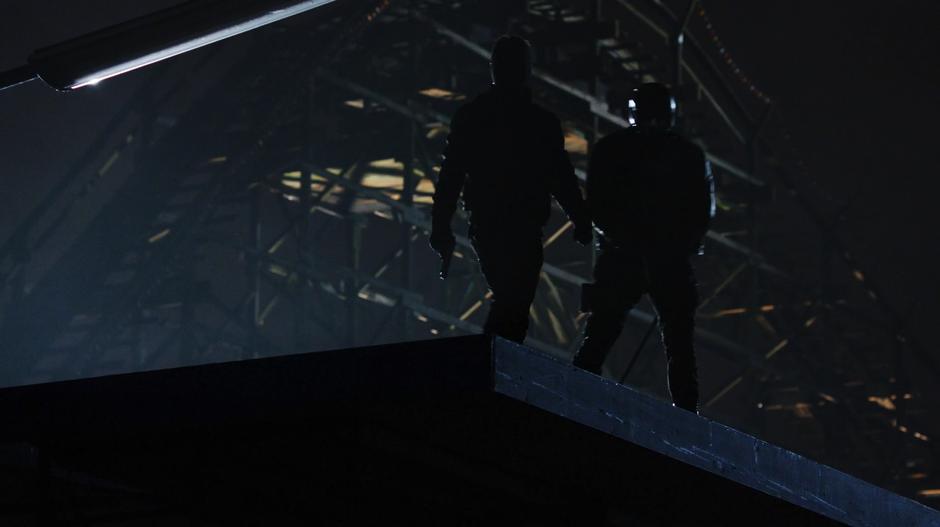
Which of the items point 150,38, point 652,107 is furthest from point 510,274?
point 150,38

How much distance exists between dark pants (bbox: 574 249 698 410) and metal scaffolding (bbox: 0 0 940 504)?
1163cm

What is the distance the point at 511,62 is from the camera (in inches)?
345

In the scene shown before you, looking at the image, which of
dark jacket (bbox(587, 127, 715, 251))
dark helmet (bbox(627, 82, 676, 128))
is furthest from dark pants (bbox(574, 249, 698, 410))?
dark helmet (bbox(627, 82, 676, 128))

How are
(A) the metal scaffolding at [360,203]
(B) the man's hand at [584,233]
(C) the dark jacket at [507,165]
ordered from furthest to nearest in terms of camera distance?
(A) the metal scaffolding at [360,203] → (B) the man's hand at [584,233] → (C) the dark jacket at [507,165]

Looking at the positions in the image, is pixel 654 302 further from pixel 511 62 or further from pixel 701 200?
pixel 511 62

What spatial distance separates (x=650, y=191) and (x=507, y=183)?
3.36ft

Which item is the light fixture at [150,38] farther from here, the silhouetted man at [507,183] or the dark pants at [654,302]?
the dark pants at [654,302]

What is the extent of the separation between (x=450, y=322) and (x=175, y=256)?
160 inches

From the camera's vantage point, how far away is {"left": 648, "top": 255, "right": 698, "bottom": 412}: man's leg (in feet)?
30.5

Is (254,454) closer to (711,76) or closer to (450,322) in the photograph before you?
(450,322)

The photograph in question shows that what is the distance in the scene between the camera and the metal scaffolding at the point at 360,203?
21875 millimetres

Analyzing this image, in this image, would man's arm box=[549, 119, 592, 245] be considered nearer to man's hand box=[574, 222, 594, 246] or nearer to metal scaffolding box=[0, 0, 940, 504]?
man's hand box=[574, 222, 594, 246]

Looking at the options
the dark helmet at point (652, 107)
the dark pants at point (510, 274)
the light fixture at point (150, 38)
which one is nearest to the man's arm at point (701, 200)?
the dark helmet at point (652, 107)

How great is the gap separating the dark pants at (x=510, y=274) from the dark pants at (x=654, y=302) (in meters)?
0.87
